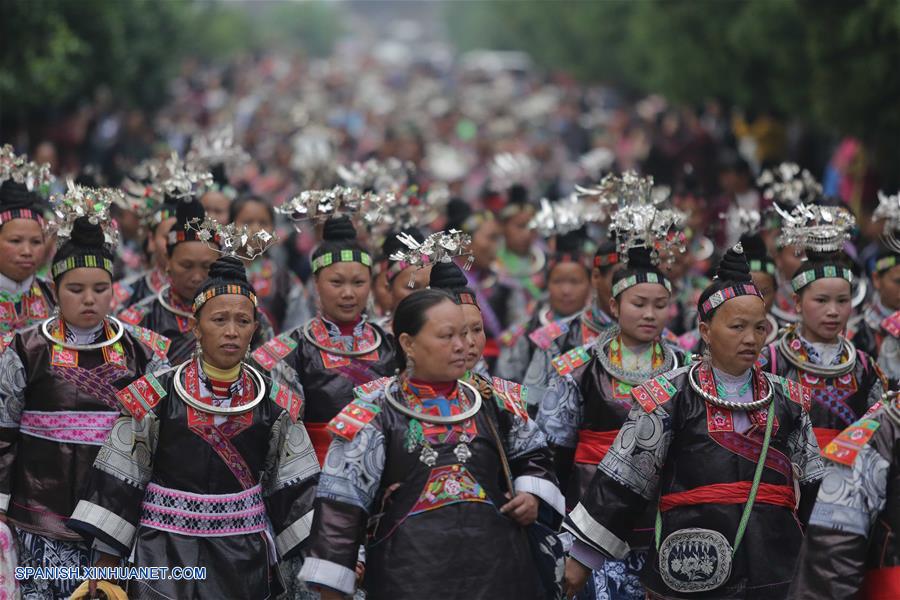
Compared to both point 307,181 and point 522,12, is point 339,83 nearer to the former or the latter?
point 522,12

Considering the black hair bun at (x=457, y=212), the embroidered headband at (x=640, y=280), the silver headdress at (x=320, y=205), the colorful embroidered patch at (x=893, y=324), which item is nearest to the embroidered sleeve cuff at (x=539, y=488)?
the embroidered headband at (x=640, y=280)

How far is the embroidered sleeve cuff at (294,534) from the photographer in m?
7.11

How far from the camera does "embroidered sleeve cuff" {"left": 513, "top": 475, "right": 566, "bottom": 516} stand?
657 cm

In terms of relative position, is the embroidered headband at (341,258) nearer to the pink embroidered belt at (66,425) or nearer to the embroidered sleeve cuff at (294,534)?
the pink embroidered belt at (66,425)

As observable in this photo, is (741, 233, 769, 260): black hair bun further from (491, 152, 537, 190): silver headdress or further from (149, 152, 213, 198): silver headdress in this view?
(491, 152, 537, 190): silver headdress

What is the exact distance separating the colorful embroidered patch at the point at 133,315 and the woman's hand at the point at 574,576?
3636 mm

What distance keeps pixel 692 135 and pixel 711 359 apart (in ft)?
52.7

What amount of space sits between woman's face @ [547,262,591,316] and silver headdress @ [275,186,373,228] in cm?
175

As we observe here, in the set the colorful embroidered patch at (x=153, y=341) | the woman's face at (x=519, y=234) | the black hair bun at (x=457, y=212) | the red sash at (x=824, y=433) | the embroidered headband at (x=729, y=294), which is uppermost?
the embroidered headband at (x=729, y=294)

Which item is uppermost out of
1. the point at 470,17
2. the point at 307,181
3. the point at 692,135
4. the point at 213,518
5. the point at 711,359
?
the point at 711,359

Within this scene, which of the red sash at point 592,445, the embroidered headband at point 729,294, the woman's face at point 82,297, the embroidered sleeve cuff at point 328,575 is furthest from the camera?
the red sash at point 592,445

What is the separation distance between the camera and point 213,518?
6.99 meters

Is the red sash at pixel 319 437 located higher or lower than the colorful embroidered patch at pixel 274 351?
lower

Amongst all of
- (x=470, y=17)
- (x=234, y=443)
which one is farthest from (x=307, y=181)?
(x=470, y=17)
